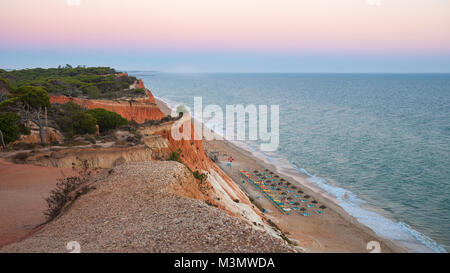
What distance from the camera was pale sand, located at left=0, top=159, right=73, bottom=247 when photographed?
1109 centimetres

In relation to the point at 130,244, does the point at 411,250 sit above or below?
below

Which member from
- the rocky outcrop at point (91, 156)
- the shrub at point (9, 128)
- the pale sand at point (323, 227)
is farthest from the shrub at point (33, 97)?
the pale sand at point (323, 227)

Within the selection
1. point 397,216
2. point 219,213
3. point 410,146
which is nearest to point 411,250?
point 397,216

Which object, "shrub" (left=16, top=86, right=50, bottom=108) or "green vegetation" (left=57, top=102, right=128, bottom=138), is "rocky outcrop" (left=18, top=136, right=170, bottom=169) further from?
"shrub" (left=16, top=86, right=50, bottom=108)

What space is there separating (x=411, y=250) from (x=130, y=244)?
21738 millimetres

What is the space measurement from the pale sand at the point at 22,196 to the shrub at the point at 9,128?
261 inches

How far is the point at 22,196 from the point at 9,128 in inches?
458

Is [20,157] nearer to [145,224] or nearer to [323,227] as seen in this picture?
[145,224]

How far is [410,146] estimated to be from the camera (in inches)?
1966

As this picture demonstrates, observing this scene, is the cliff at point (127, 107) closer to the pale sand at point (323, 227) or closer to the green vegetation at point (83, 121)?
the green vegetation at point (83, 121)

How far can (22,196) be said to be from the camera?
13812 mm

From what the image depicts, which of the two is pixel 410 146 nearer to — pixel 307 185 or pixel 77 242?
pixel 307 185

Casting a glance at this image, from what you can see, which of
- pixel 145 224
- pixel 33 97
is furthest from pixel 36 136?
pixel 145 224
